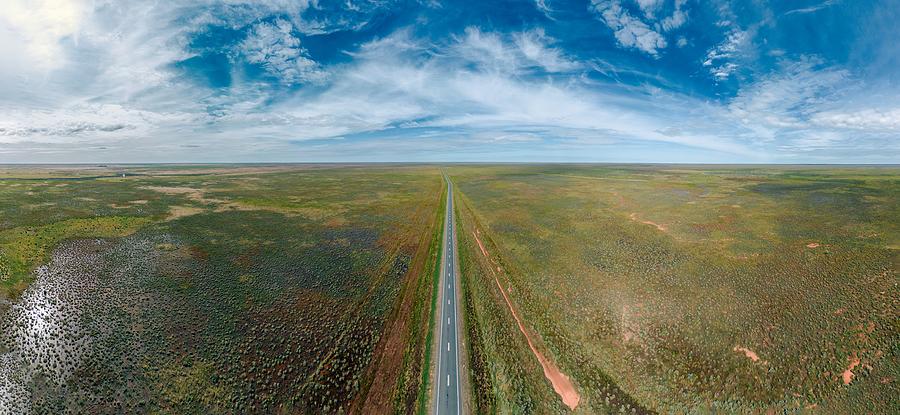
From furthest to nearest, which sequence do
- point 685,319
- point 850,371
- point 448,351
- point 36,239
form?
point 36,239 < point 685,319 < point 448,351 < point 850,371

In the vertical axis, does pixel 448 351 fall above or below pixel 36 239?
below

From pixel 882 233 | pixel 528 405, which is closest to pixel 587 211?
pixel 882 233

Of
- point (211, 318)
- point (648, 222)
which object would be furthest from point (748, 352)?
point (211, 318)

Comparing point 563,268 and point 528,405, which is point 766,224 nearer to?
point 563,268

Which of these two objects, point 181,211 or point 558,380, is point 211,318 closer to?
point 558,380

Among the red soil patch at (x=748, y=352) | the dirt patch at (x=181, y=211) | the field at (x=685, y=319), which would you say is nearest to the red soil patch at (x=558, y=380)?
the field at (x=685, y=319)

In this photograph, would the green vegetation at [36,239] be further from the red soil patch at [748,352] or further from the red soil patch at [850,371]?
the red soil patch at [850,371]

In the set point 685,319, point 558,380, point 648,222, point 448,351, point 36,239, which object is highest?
point 648,222
